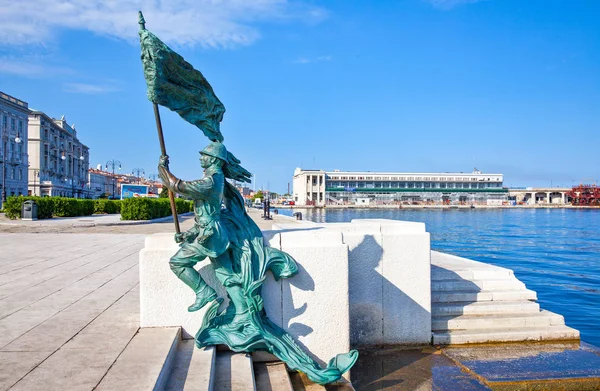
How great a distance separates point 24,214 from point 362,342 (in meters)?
23.4

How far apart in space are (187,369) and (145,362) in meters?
0.39

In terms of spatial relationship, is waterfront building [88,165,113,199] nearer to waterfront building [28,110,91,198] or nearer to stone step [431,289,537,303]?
waterfront building [28,110,91,198]

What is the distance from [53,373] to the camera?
9.78 ft

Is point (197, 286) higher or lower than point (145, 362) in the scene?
higher

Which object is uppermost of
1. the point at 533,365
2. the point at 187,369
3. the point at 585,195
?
the point at 585,195

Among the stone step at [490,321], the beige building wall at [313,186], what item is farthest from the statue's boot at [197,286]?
the beige building wall at [313,186]

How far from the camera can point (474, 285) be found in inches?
252

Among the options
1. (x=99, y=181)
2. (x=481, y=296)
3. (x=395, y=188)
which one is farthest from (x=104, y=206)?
(x=99, y=181)

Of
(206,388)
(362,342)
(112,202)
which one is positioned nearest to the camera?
(206,388)

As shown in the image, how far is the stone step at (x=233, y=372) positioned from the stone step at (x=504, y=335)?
266cm

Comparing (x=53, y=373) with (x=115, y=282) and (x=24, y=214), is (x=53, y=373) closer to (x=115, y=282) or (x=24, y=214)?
(x=115, y=282)

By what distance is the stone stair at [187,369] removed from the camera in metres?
3.02

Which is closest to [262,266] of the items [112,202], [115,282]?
[115,282]

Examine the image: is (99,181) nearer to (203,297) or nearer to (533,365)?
(203,297)
